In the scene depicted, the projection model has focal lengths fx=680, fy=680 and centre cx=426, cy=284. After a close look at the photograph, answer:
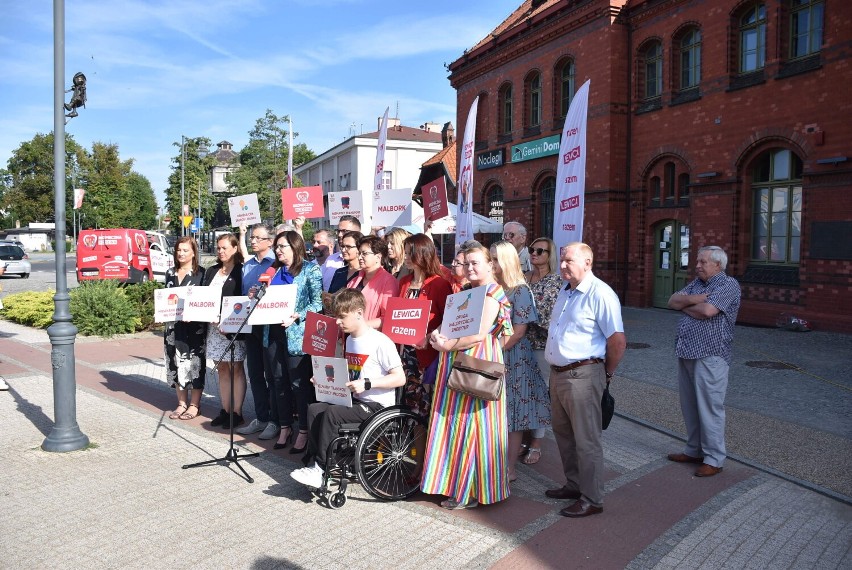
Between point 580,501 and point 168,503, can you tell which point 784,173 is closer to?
point 580,501

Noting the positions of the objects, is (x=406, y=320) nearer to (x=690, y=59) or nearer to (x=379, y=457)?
(x=379, y=457)

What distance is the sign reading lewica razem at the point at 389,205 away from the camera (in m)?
10.4

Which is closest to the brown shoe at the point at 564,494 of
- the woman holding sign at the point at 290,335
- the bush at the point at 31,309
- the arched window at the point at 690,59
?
the woman holding sign at the point at 290,335

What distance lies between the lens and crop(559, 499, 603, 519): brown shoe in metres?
4.60

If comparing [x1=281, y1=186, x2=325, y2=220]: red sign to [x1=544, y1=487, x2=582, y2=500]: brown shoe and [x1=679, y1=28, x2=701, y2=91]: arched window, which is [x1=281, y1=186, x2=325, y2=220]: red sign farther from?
[x1=679, y1=28, x2=701, y2=91]: arched window

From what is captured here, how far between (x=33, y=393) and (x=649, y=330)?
11.2m

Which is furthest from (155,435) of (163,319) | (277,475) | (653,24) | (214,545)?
(653,24)

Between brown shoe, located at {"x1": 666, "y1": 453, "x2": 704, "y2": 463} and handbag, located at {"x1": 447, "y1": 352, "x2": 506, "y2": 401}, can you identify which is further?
brown shoe, located at {"x1": 666, "y1": 453, "x2": 704, "y2": 463}

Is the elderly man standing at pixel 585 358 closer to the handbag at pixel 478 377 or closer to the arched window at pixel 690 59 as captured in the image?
the handbag at pixel 478 377

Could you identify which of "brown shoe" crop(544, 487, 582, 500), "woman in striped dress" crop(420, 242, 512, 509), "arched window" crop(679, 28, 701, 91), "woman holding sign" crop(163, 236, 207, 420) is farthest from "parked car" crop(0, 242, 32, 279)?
"brown shoe" crop(544, 487, 582, 500)

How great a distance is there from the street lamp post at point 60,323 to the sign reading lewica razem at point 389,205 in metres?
5.01

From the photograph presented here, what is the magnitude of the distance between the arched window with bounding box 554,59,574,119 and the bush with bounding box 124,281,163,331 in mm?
13085

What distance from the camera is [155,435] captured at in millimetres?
6648

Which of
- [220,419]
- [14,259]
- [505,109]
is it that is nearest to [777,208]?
Result: [505,109]
